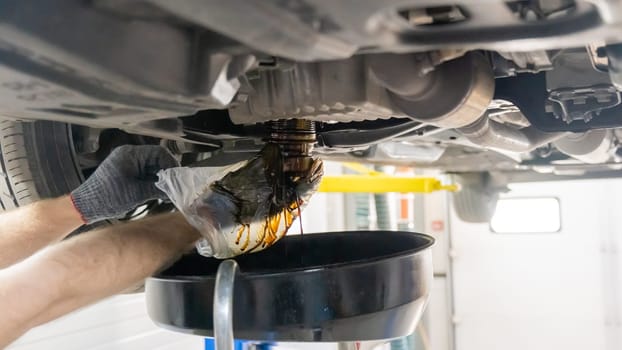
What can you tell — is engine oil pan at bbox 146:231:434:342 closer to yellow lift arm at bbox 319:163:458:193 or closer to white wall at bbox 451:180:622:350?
yellow lift arm at bbox 319:163:458:193

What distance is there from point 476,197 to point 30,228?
1.38 m

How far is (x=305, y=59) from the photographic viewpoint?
0.37 metres

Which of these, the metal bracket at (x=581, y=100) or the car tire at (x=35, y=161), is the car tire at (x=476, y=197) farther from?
the car tire at (x=35, y=161)

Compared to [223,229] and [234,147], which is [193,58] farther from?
[234,147]

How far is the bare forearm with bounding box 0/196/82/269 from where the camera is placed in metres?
0.73

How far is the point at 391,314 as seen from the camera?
2.01 ft

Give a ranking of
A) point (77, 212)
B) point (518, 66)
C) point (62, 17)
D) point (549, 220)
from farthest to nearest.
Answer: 1. point (549, 220)
2. point (77, 212)
3. point (518, 66)
4. point (62, 17)

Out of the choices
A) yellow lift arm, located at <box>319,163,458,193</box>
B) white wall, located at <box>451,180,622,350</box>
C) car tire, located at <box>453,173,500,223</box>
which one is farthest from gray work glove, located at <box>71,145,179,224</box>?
white wall, located at <box>451,180,622,350</box>

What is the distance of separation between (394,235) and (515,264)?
2.04m

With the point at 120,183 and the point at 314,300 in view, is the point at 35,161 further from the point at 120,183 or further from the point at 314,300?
the point at 314,300

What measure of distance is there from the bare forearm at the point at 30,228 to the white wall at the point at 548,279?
90.2 inches

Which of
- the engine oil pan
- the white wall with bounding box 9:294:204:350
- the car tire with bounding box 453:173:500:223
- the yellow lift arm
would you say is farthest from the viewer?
the car tire with bounding box 453:173:500:223

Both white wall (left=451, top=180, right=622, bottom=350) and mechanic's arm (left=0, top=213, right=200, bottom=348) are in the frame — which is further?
white wall (left=451, top=180, right=622, bottom=350)

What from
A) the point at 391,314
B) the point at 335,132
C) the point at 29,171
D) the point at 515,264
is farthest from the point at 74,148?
the point at 515,264
